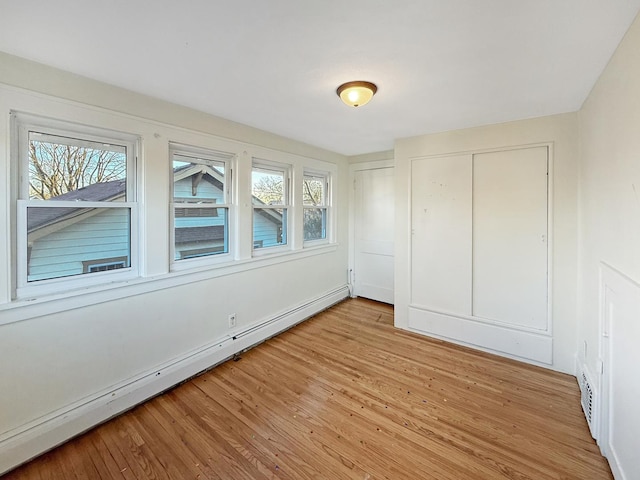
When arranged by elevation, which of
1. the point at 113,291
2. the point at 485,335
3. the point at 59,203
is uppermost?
the point at 59,203

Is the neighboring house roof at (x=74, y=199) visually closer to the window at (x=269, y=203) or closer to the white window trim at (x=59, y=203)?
the white window trim at (x=59, y=203)

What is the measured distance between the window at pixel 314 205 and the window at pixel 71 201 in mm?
2151

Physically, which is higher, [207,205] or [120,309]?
[207,205]

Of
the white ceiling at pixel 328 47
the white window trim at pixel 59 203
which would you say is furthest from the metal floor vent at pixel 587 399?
the white window trim at pixel 59 203

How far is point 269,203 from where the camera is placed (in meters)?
3.35

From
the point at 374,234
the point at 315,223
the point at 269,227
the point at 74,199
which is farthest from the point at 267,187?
the point at 374,234

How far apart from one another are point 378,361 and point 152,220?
237cm

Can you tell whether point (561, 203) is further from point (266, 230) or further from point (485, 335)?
point (266, 230)

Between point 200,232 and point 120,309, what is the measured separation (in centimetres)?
90

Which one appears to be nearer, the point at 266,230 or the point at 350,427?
the point at 350,427

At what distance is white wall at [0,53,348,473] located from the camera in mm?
1611

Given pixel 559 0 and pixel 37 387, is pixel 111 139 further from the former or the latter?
pixel 559 0

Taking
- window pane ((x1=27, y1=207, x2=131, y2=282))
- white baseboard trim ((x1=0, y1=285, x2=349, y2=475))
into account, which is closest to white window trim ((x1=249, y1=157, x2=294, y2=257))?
white baseboard trim ((x1=0, y1=285, x2=349, y2=475))

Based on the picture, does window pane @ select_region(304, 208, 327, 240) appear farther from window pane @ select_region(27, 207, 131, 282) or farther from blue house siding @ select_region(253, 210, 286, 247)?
window pane @ select_region(27, 207, 131, 282)
